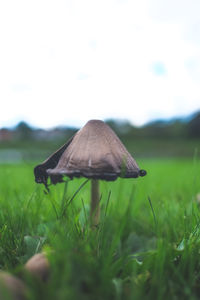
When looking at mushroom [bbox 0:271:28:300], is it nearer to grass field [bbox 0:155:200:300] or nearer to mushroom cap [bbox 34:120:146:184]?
grass field [bbox 0:155:200:300]

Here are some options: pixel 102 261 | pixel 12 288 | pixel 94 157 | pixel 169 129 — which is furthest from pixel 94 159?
pixel 169 129

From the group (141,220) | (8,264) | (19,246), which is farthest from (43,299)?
(141,220)

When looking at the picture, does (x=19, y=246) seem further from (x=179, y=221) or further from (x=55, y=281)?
(x=179, y=221)

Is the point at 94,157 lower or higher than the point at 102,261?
higher

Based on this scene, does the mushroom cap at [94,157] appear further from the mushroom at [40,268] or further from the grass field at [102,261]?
the mushroom at [40,268]

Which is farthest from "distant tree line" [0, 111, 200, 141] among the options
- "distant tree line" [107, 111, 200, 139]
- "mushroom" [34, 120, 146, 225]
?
"mushroom" [34, 120, 146, 225]

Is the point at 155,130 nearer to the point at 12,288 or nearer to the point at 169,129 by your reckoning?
the point at 169,129

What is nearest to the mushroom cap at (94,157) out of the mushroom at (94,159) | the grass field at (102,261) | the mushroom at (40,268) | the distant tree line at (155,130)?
the mushroom at (94,159)
